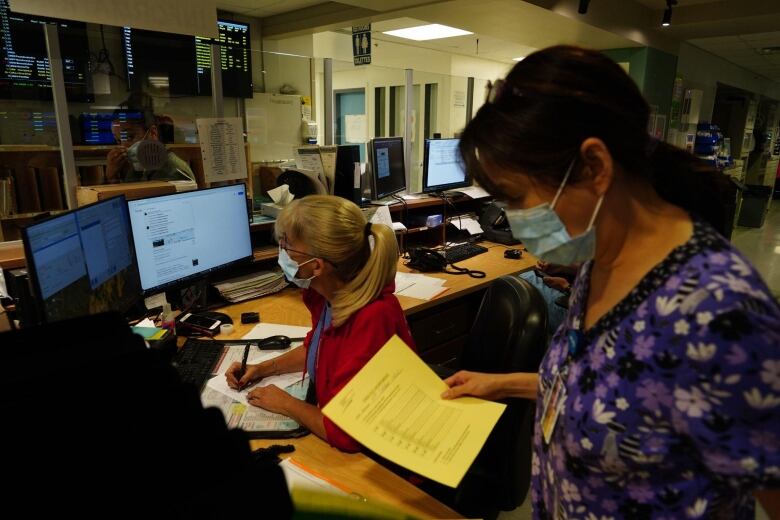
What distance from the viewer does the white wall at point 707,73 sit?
6734 millimetres

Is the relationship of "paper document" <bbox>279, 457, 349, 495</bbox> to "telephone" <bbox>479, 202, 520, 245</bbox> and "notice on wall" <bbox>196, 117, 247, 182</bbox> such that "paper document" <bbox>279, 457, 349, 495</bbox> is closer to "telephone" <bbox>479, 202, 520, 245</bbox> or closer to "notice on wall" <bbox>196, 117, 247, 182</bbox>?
"notice on wall" <bbox>196, 117, 247, 182</bbox>

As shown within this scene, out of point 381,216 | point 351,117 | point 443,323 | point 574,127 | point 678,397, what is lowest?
point 443,323

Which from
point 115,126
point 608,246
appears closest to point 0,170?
point 115,126

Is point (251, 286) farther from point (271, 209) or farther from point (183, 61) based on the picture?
point (183, 61)

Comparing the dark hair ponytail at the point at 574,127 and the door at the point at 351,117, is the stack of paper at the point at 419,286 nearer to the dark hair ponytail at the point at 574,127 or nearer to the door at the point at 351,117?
the dark hair ponytail at the point at 574,127

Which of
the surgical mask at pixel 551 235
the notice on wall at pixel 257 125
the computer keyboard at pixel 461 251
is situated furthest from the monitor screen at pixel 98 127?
the surgical mask at pixel 551 235

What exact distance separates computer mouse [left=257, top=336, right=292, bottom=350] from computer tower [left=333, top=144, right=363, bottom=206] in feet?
4.67

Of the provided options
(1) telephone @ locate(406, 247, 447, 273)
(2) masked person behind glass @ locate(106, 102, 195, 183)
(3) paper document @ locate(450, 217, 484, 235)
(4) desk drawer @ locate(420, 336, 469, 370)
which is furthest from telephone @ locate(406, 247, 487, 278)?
(2) masked person behind glass @ locate(106, 102, 195, 183)

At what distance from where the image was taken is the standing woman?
0.64m

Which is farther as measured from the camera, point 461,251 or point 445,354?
point 461,251

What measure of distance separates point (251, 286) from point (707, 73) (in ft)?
26.3

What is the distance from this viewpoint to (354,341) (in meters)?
1.40

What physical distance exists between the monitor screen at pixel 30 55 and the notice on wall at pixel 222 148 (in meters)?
2.89

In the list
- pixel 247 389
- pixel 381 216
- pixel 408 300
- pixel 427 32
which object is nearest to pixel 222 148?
pixel 381 216
